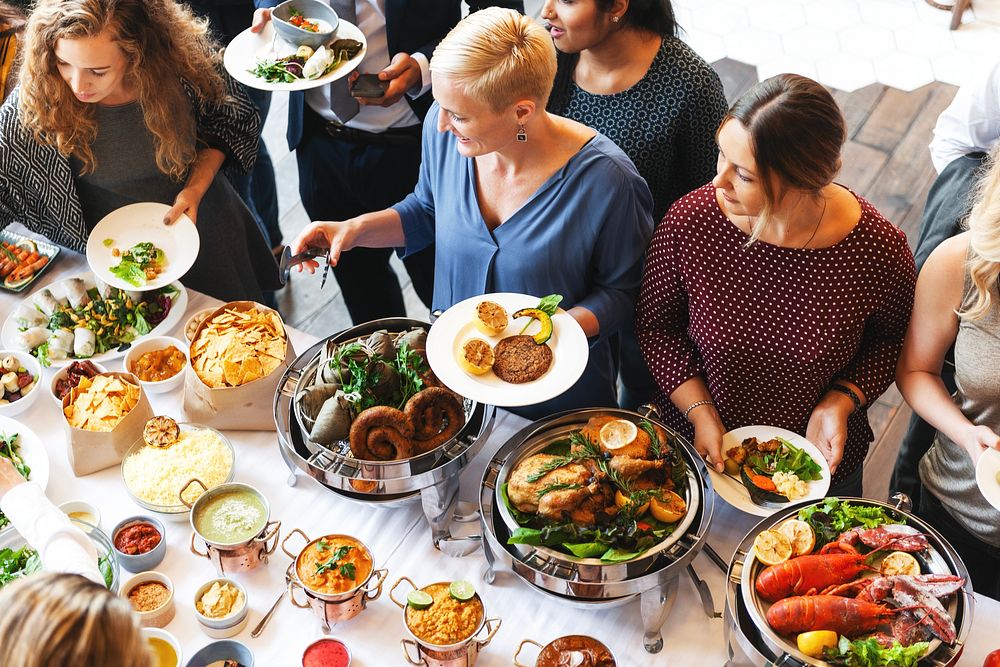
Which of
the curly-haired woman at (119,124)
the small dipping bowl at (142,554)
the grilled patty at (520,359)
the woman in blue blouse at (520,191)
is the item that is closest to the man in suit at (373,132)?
the curly-haired woman at (119,124)

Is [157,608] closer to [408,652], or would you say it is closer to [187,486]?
[187,486]

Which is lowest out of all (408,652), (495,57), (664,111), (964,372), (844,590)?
(408,652)

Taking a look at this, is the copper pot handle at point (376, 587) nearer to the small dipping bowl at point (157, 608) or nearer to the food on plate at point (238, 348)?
the small dipping bowl at point (157, 608)

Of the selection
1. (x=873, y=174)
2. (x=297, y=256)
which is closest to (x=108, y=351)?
(x=297, y=256)

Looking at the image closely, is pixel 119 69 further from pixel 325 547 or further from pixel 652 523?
pixel 652 523

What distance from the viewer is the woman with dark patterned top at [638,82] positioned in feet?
7.56

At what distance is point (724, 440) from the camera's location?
2.03 meters

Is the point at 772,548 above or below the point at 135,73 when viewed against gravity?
below

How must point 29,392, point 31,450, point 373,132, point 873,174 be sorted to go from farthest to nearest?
point 873,174, point 373,132, point 29,392, point 31,450

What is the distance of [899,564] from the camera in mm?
1710

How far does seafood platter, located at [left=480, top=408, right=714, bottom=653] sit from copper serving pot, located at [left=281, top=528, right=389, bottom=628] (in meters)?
0.25

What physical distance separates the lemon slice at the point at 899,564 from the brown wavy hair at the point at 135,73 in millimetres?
2138

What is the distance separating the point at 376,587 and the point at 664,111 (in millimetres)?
1410

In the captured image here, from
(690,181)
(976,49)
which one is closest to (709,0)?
(976,49)
